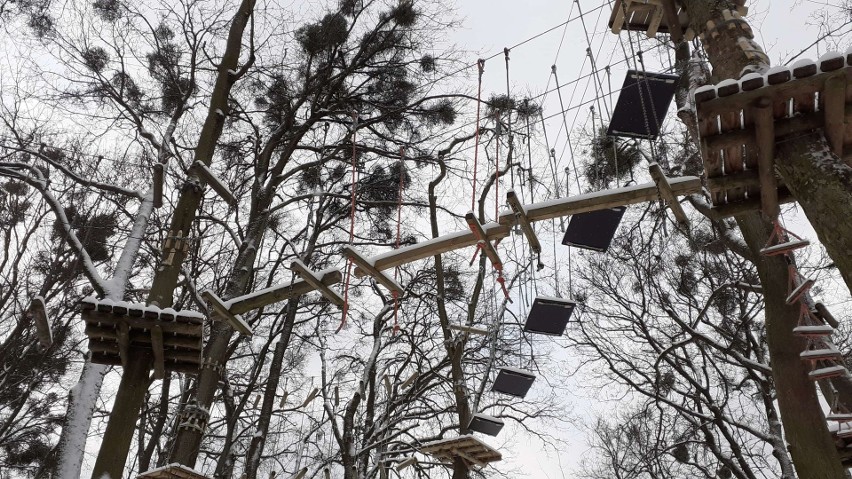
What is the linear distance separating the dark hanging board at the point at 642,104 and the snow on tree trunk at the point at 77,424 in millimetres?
5995

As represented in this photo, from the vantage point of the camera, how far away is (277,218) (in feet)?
→ 41.8

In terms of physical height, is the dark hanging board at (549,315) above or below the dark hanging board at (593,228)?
below

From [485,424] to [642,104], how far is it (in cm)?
484

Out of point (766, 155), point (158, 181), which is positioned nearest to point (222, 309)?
point (158, 181)

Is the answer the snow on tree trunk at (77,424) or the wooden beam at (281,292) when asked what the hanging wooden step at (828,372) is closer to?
the wooden beam at (281,292)

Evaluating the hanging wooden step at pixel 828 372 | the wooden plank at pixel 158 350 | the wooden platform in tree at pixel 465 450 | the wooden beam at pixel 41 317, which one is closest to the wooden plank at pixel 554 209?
the hanging wooden step at pixel 828 372

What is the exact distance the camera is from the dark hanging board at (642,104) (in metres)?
6.75

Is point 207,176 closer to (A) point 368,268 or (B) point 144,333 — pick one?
(B) point 144,333

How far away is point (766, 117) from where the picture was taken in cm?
448

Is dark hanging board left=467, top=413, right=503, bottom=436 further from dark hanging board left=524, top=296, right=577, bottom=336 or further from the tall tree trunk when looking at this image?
the tall tree trunk

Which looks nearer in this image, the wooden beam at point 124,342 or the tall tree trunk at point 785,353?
the tall tree trunk at point 785,353

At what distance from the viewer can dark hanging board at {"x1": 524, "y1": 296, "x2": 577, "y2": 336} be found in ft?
25.7

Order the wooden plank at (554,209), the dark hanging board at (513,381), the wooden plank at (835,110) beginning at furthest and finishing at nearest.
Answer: the dark hanging board at (513,381)
the wooden plank at (554,209)
the wooden plank at (835,110)

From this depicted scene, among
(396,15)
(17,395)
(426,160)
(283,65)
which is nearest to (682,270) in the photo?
(426,160)
